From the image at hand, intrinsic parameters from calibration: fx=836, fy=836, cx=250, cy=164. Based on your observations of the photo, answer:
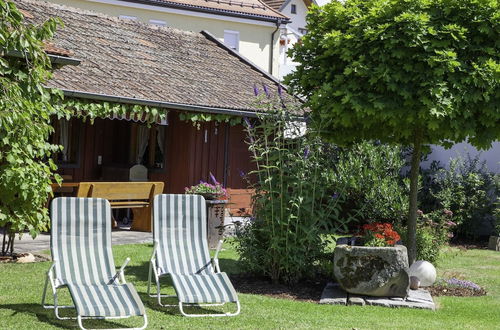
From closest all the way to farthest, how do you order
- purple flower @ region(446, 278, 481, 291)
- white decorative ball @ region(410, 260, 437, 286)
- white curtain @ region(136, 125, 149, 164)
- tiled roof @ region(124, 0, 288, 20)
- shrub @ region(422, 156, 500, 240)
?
white decorative ball @ region(410, 260, 437, 286), purple flower @ region(446, 278, 481, 291), shrub @ region(422, 156, 500, 240), white curtain @ region(136, 125, 149, 164), tiled roof @ region(124, 0, 288, 20)

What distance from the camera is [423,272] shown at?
11156mm

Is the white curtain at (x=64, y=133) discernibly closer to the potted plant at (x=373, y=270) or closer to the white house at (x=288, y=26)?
the potted plant at (x=373, y=270)

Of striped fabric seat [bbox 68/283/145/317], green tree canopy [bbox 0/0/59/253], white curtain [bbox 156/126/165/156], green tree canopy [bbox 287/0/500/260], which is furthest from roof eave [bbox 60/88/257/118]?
striped fabric seat [bbox 68/283/145/317]

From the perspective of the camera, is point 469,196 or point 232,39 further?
point 232,39

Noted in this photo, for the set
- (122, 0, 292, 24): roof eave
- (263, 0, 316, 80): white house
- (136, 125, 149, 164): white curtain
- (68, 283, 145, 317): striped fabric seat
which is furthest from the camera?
(263, 0, 316, 80): white house

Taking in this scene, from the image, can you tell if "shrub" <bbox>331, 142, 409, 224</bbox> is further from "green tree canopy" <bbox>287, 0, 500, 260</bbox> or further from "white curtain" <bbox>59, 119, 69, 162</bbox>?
"green tree canopy" <bbox>287, 0, 500, 260</bbox>

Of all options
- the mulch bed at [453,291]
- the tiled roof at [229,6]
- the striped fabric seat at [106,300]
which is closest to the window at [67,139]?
the mulch bed at [453,291]

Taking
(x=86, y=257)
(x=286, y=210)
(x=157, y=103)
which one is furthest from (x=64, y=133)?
(x=86, y=257)

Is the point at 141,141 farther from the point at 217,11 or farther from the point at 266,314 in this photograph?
the point at 217,11

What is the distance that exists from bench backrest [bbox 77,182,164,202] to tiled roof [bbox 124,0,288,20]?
1719 cm

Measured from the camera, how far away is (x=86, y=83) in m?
16.2

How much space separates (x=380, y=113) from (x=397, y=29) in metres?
1.10

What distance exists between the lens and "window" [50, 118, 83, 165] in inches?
721

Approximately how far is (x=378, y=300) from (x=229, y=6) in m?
26.4
